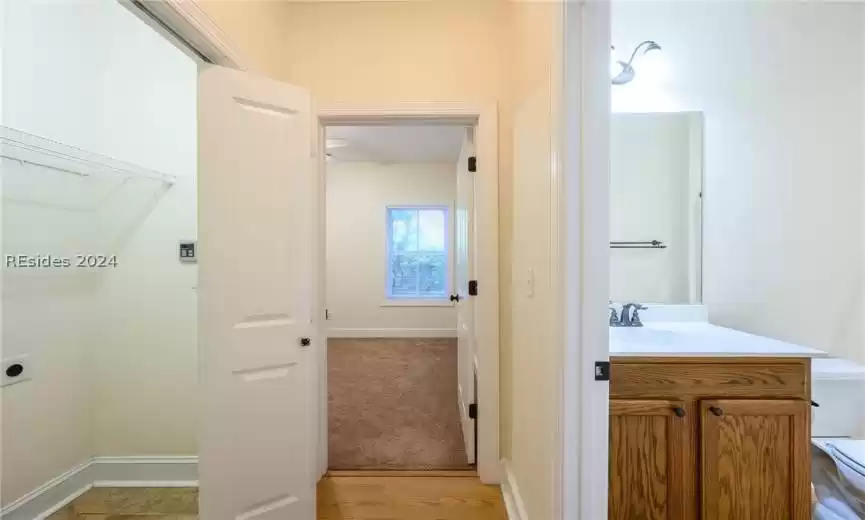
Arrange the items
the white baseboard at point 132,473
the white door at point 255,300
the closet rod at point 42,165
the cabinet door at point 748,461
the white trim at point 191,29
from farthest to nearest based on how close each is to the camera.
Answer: the white baseboard at point 132,473 < the closet rod at point 42,165 < the white door at point 255,300 < the cabinet door at point 748,461 < the white trim at point 191,29

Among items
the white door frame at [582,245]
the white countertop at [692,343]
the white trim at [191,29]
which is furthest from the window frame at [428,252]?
the white door frame at [582,245]

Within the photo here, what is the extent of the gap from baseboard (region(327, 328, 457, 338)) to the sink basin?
406 centimetres

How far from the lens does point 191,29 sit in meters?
1.35

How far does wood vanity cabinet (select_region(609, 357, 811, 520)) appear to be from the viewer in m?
1.34

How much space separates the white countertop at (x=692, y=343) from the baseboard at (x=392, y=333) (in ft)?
13.1

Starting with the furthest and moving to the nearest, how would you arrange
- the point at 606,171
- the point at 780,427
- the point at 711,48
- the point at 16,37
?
the point at 711,48, the point at 16,37, the point at 780,427, the point at 606,171

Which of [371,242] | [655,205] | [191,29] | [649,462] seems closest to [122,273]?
[191,29]

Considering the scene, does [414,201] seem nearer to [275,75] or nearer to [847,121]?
[275,75]

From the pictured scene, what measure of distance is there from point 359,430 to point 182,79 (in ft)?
8.12

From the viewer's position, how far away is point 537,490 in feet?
4.75

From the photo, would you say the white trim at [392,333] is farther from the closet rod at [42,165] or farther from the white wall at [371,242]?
the closet rod at [42,165]

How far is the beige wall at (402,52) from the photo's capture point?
215 cm

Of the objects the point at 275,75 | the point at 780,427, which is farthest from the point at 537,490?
the point at 275,75

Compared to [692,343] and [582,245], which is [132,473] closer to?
[582,245]
